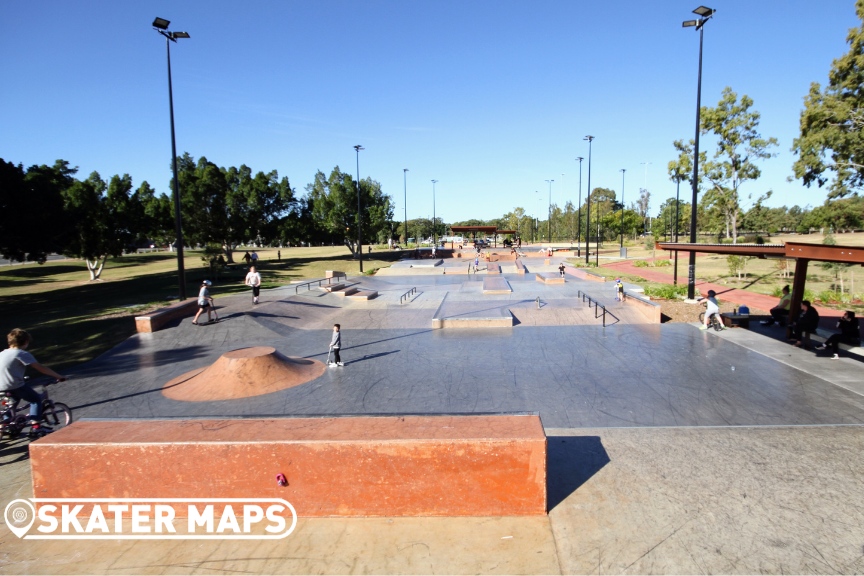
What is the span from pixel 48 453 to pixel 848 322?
15.3 metres

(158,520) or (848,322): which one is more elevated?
(848,322)

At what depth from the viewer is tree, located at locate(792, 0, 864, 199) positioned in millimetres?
24422

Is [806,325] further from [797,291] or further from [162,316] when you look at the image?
[162,316]

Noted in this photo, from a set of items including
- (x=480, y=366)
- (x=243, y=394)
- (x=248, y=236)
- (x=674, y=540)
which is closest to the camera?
→ (x=674, y=540)

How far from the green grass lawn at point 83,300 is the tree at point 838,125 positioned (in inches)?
1215

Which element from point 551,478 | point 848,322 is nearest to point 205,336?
point 551,478

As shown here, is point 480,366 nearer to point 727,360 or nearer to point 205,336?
point 727,360

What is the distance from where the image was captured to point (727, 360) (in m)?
11.0

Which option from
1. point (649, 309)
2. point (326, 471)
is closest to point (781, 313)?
point (649, 309)

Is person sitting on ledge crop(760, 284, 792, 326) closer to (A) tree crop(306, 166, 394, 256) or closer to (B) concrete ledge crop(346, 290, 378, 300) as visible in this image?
(B) concrete ledge crop(346, 290, 378, 300)

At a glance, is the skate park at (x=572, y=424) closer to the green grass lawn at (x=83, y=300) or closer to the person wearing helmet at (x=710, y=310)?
the person wearing helmet at (x=710, y=310)

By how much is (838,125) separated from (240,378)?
1278 inches

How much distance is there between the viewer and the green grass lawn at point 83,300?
524 inches

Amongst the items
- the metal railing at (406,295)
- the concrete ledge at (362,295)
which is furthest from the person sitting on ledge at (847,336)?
the concrete ledge at (362,295)
